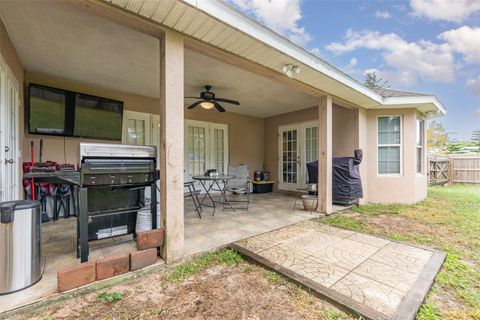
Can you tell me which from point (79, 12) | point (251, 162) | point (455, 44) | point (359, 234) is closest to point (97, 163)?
point (79, 12)

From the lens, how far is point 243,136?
7.25 meters

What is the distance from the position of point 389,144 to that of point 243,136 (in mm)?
4186

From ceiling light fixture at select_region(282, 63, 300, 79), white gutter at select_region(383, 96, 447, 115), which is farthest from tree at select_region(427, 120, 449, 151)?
ceiling light fixture at select_region(282, 63, 300, 79)

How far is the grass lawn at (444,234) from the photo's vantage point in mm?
1690

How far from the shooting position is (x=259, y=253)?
2494mm

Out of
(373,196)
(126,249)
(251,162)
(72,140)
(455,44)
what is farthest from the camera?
(455,44)

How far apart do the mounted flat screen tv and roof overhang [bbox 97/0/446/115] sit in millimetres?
3154

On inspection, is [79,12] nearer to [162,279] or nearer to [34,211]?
[34,211]

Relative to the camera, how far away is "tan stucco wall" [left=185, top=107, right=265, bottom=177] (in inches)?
262

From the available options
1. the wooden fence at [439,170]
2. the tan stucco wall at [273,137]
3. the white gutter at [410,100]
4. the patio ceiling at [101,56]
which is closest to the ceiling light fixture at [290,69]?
the patio ceiling at [101,56]

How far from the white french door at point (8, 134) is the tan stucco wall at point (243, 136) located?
12.8ft

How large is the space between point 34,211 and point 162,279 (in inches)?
49.0

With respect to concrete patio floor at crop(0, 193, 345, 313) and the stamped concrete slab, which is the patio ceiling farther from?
the stamped concrete slab

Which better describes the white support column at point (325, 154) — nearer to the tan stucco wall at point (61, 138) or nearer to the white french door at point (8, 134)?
A: the tan stucco wall at point (61, 138)
